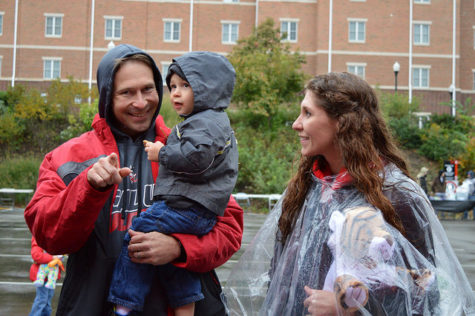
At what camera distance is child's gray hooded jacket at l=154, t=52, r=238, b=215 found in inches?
96.8

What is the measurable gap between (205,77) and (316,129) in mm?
706

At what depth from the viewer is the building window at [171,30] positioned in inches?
1625

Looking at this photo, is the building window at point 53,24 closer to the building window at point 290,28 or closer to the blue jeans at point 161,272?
the building window at point 290,28

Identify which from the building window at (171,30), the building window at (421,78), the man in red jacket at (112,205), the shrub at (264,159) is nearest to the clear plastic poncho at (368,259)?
the man in red jacket at (112,205)

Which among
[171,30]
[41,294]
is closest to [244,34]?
[171,30]

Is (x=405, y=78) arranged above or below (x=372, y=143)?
above

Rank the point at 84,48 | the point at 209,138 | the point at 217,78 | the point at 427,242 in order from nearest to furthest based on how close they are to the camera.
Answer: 1. the point at 427,242
2. the point at 209,138
3. the point at 217,78
4. the point at 84,48

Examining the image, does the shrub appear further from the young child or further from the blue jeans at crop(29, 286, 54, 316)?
the young child

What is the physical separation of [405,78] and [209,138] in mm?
41263

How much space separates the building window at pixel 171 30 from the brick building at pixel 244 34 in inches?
3.3

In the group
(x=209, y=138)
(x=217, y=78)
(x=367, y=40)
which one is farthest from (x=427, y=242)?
(x=367, y=40)

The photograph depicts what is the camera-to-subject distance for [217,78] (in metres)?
2.74

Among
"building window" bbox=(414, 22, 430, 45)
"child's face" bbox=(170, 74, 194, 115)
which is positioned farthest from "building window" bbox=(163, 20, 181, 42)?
"child's face" bbox=(170, 74, 194, 115)

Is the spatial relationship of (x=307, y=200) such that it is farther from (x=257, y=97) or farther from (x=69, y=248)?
(x=257, y=97)
